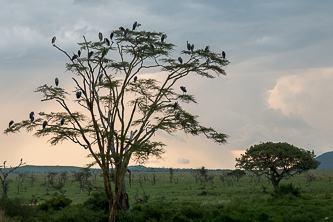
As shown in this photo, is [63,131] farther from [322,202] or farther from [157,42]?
[322,202]

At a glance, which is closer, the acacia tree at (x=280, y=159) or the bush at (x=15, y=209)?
the bush at (x=15, y=209)

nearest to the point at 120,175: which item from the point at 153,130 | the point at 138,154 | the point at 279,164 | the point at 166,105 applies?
the point at 138,154

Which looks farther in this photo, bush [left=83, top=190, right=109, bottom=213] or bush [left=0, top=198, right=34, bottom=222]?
bush [left=83, top=190, right=109, bottom=213]

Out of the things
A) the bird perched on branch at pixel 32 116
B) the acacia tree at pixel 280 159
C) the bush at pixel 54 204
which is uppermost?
the bird perched on branch at pixel 32 116

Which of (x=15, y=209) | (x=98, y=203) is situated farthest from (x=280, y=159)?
(x=15, y=209)

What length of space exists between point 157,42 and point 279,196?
1946 centimetres

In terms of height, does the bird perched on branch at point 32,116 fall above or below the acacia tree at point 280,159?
above

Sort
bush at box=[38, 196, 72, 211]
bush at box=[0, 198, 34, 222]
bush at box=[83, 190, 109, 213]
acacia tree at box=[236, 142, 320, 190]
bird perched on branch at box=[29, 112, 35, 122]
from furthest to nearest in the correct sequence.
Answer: acacia tree at box=[236, 142, 320, 190] < bush at box=[38, 196, 72, 211] < bush at box=[83, 190, 109, 213] < bush at box=[0, 198, 34, 222] < bird perched on branch at box=[29, 112, 35, 122]

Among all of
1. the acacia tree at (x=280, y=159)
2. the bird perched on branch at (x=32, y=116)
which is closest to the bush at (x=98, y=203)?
the bird perched on branch at (x=32, y=116)

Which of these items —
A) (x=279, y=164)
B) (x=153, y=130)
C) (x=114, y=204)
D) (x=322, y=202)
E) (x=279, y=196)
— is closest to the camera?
(x=114, y=204)

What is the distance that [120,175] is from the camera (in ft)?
83.0

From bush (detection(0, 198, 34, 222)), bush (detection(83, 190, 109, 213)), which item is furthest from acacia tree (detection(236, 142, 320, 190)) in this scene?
bush (detection(0, 198, 34, 222))

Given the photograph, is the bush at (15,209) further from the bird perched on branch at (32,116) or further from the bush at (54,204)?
the bush at (54,204)

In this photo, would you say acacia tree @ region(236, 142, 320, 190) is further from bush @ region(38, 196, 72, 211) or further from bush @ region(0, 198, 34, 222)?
bush @ region(0, 198, 34, 222)
